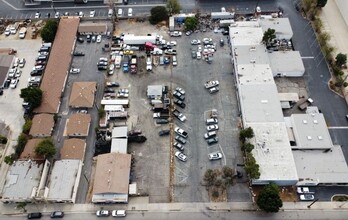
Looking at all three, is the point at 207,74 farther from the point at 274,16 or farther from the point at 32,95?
the point at 32,95

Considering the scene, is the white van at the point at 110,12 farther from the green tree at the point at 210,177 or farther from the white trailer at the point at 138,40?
the green tree at the point at 210,177

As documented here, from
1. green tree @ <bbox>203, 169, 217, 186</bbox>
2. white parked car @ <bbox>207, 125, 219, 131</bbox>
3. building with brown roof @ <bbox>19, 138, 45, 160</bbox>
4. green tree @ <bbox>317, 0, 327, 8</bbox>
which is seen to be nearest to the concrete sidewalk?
green tree @ <bbox>203, 169, 217, 186</bbox>

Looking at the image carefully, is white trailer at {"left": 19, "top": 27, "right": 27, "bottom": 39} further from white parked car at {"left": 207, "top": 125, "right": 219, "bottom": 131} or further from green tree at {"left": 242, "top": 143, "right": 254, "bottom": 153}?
green tree at {"left": 242, "top": 143, "right": 254, "bottom": 153}

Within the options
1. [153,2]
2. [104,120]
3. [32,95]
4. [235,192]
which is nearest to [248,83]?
[235,192]

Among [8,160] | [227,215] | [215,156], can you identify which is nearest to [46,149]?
[8,160]

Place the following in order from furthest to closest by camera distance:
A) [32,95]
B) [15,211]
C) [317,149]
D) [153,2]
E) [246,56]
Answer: [153,2], [246,56], [32,95], [317,149], [15,211]

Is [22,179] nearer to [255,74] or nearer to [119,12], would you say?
[255,74]
